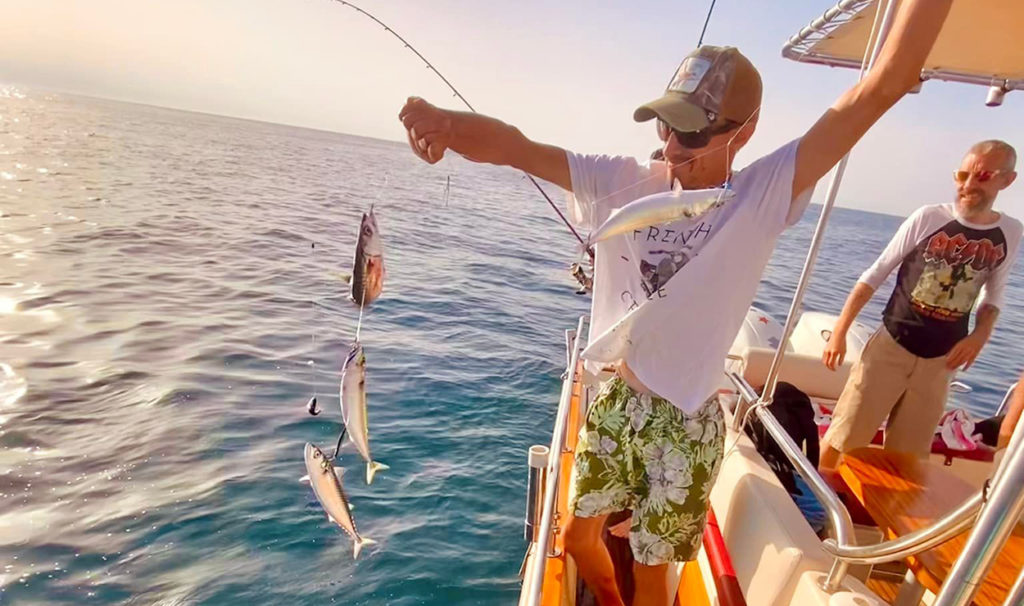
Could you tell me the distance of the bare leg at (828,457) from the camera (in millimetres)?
3928

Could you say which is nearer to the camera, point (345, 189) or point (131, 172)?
point (131, 172)

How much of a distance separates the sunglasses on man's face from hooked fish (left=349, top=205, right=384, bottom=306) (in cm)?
355

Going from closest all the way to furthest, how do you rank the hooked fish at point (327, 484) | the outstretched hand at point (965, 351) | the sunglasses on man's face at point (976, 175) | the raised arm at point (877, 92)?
the raised arm at point (877, 92)
the hooked fish at point (327, 484)
the sunglasses on man's face at point (976, 175)
the outstretched hand at point (965, 351)

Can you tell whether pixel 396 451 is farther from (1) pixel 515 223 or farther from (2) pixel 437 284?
(1) pixel 515 223

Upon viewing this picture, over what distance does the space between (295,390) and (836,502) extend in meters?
6.30

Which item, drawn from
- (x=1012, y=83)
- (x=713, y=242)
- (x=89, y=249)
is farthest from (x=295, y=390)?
(x=89, y=249)

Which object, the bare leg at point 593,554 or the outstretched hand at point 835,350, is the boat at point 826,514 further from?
the outstretched hand at point 835,350

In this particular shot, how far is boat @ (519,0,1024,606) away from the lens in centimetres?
130

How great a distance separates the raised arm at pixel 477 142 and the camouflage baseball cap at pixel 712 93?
0.37 meters

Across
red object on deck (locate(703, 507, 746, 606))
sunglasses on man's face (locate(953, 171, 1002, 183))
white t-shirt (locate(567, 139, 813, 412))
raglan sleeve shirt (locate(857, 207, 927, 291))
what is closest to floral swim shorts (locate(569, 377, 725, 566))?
white t-shirt (locate(567, 139, 813, 412))

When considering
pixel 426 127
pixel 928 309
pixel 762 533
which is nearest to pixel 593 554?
pixel 762 533

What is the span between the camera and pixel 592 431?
2318 mm

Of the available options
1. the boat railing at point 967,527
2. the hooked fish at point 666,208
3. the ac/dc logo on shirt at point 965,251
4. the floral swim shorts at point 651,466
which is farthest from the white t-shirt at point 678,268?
the ac/dc logo on shirt at point 965,251

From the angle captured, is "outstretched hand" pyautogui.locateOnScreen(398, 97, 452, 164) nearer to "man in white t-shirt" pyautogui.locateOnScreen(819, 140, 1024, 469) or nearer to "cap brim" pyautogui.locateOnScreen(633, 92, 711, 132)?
"cap brim" pyautogui.locateOnScreen(633, 92, 711, 132)
